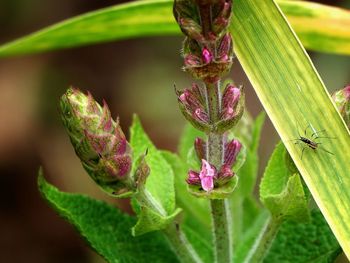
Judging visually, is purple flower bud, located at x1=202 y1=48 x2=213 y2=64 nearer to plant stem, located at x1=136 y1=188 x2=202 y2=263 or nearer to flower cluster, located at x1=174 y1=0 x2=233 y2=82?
flower cluster, located at x1=174 y1=0 x2=233 y2=82

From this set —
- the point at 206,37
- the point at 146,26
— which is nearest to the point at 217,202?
the point at 206,37

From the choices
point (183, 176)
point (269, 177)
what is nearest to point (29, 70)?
point (183, 176)

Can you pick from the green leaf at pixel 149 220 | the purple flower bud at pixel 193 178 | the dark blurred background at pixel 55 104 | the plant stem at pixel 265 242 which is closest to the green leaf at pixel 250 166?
the plant stem at pixel 265 242

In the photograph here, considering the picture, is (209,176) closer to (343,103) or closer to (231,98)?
(231,98)

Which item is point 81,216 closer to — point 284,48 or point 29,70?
point 284,48

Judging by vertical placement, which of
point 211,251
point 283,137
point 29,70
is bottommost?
point 211,251

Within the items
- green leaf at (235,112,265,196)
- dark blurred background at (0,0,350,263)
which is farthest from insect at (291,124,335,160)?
dark blurred background at (0,0,350,263)
